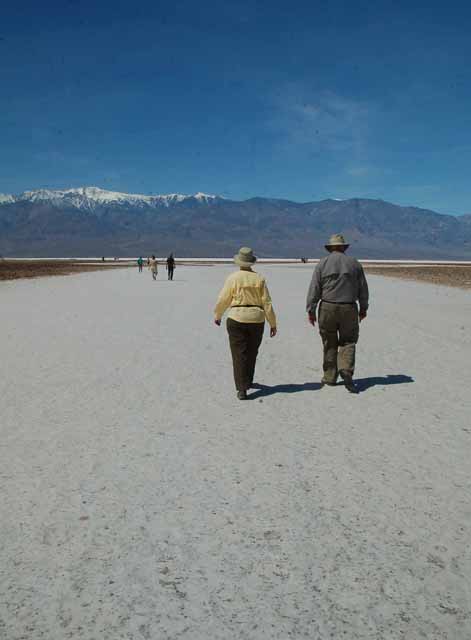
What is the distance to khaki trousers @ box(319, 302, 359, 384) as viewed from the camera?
23.8 feet

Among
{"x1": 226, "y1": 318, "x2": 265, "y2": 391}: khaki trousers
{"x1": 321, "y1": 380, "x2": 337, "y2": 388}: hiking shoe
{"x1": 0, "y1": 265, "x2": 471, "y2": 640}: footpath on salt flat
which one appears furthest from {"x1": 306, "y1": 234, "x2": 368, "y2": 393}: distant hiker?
{"x1": 226, "y1": 318, "x2": 265, "y2": 391}: khaki trousers

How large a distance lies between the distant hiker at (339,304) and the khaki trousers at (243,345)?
3.12 ft

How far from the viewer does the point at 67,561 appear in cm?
325

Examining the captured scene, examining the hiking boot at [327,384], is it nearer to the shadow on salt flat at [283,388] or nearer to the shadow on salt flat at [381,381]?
the shadow on salt flat at [283,388]

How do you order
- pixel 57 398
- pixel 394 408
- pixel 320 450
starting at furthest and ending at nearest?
1. pixel 57 398
2. pixel 394 408
3. pixel 320 450

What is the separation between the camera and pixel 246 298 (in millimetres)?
6867

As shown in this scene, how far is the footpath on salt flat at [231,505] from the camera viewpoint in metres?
2.83

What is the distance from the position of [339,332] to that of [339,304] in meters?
0.38

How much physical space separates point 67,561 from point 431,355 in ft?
26.4

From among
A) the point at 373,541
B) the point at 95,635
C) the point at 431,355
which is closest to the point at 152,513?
the point at 95,635

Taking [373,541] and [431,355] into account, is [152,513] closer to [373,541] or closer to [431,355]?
[373,541]

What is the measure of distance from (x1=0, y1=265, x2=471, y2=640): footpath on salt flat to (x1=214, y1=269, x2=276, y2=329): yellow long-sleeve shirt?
1034 mm

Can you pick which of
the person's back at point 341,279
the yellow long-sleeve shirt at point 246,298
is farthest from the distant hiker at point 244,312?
the person's back at point 341,279

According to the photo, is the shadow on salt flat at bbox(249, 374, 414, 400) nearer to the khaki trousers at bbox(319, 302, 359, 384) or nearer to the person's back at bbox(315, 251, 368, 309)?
the khaki trousers at bbox(319, 302, 359, 384)
